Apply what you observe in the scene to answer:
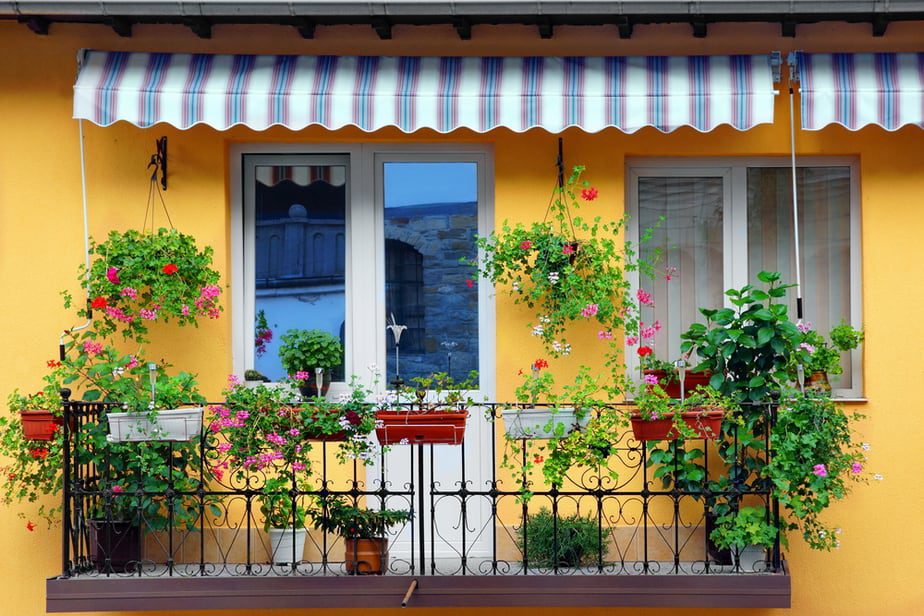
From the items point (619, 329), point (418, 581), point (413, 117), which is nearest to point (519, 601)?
point (418, 581)

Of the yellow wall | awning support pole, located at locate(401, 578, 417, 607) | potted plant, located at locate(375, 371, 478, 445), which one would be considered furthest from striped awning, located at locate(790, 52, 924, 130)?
awning support pole, located at locate(401, 578, 417, 607)

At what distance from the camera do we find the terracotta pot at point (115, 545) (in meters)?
8.27

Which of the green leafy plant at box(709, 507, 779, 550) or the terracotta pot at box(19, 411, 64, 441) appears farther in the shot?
the terracotta pot at box(19, 411, 64, 441)

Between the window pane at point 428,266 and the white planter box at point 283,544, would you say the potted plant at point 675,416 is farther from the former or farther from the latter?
the white planter box at point 283,544

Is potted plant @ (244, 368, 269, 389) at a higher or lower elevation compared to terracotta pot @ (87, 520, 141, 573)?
higher

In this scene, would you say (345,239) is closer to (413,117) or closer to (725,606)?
(413,117)

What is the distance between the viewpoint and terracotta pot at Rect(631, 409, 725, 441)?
8.03m

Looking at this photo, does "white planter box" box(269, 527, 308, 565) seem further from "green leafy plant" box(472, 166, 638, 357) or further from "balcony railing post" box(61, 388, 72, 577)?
"green leafy plant" box(472, 166, 638, 357)

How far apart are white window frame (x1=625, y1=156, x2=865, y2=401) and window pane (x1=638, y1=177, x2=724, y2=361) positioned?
0.05m

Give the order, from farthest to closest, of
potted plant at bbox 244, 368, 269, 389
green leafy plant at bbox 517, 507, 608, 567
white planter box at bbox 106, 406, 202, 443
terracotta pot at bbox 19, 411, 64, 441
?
potted plant at bbox 244, 368, 269, 389, green leafy plant at bbox 517, 507, 608, 567, terracotta pot at bbox 19, 411, 64, 441, white planter box at bbox 106, 406, 202, 443

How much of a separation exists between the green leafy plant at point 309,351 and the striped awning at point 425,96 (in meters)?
1.42

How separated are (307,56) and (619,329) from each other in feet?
9.32

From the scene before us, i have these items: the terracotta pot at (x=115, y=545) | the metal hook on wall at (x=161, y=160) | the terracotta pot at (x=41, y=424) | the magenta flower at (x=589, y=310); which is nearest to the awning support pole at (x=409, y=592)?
the terracotta pot at (x=115, y=545)

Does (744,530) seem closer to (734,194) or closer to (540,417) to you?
(540,417)
